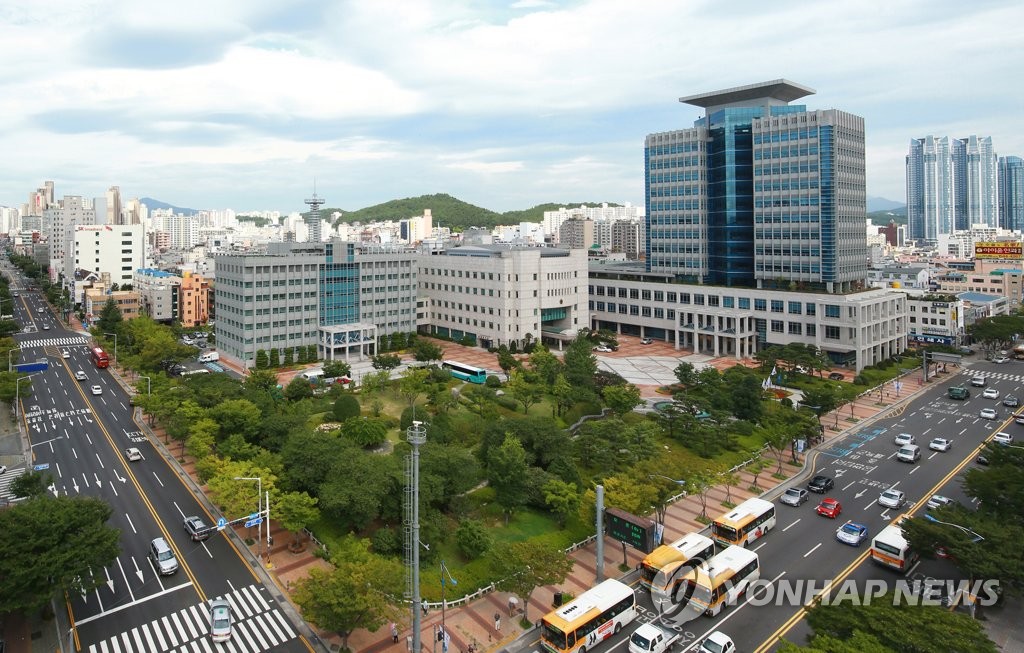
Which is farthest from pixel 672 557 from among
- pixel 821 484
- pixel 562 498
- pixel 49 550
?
pixel 49 550

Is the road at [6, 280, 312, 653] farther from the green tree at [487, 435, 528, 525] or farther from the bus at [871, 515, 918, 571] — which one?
the bus at [871, 515, 918, 571]

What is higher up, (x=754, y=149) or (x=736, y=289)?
(x=754, y=149)

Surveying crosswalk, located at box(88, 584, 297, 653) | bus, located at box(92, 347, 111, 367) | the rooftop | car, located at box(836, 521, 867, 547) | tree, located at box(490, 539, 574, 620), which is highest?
the rooftop

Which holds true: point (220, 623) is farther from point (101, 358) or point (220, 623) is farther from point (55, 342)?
point (55, 342)

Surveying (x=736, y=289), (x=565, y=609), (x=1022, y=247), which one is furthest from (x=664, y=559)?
(x=1022, y=247)

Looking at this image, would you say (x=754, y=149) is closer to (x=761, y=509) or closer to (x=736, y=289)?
(x=736, y=289)

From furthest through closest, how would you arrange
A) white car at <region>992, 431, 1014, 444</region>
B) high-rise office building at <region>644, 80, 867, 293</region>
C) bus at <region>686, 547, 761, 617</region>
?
high-rise office building at <region>644, 80, 867, 293</region>, white car at <region>992, 431, 1014, 444</region>, bus at <region>686, 547, 761, 617</region>

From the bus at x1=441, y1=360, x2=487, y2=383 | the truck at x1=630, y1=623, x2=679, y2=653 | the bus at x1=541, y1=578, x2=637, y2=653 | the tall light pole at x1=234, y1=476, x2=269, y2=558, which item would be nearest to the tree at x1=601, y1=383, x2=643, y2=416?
the bus at x1=441, y1=360, x2=487, y2=383
